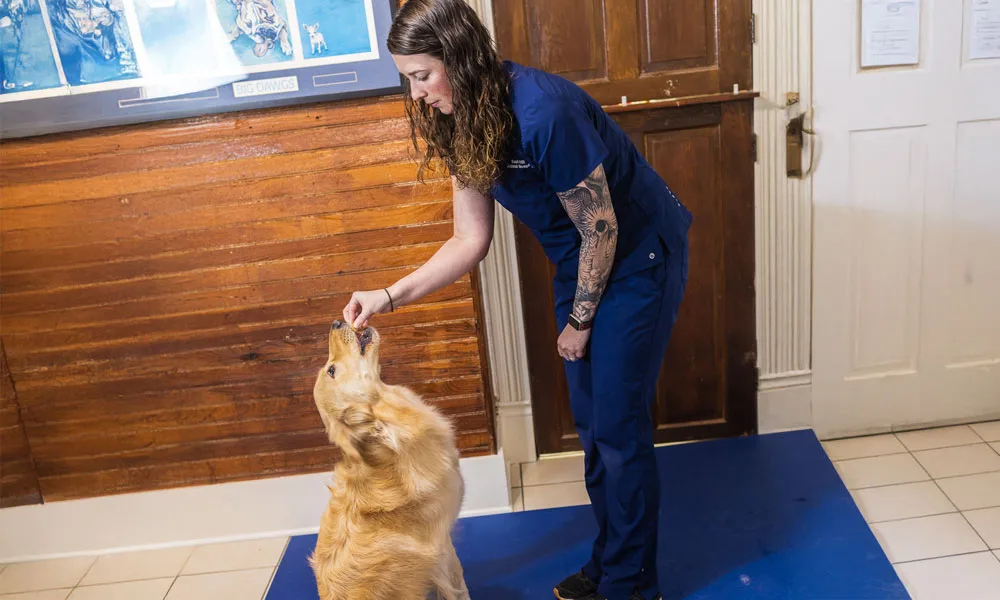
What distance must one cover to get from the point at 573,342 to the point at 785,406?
4.48ft

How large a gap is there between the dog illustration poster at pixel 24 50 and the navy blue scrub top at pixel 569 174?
57.0 inches

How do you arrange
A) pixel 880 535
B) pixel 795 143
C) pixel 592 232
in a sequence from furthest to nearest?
pixel 795 143, pixel 880 535, pixel 592 232

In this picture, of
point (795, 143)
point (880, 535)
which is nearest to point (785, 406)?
point (880, 535)

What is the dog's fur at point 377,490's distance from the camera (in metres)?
1.75

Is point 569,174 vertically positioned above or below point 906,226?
above

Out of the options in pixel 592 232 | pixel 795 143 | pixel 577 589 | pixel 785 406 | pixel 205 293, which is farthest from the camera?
pixel 785 406

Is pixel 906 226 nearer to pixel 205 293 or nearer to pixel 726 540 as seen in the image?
pixel 726 540

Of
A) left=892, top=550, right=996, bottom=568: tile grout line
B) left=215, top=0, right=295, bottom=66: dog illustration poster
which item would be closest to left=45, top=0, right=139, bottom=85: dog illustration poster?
left=215, top=0, right=295, bottom=66: dog illustration poster

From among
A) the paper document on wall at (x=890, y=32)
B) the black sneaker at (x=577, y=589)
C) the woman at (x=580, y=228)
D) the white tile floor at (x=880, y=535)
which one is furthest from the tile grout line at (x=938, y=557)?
the paper document on wall at (x=890, y=32)

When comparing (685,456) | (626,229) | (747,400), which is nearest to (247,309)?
(626,229)

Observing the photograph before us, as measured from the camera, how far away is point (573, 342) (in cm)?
184

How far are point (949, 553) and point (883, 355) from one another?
2.71 ft

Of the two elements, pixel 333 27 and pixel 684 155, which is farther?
pixel 684 155

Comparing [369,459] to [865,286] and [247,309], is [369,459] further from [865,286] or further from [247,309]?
[865,286]
